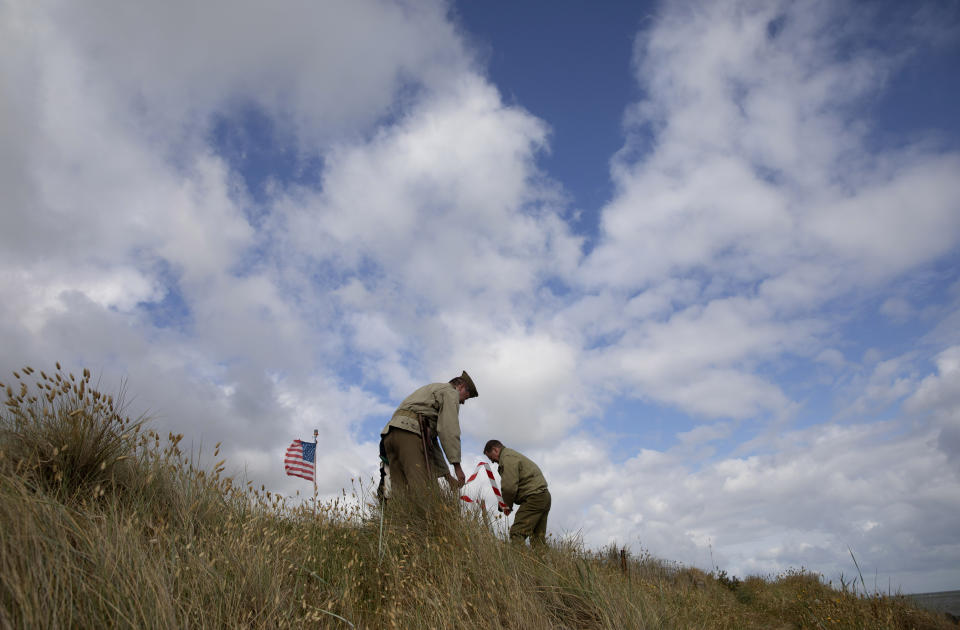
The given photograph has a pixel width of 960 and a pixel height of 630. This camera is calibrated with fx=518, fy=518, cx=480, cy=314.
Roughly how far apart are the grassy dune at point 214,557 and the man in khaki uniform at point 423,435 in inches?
18.6

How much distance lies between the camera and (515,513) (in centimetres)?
834

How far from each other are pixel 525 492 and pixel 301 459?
7.94m

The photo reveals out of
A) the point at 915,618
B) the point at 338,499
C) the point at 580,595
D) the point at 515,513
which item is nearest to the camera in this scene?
the point at 580,595

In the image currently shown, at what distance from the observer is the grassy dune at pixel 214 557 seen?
2.44m

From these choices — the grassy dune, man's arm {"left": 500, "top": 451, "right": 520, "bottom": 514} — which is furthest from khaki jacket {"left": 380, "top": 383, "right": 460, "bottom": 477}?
man's arm {"left": 500, "top": 451, "right": 520, "bottom": 514}

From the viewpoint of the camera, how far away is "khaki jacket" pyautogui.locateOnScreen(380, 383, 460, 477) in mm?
6097

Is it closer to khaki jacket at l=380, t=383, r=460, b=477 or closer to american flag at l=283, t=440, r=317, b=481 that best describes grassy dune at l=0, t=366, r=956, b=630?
khaki jacket at l=380, t=383, r=460, b=477

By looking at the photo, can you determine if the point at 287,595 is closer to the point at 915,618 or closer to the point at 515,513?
the point at 515,513

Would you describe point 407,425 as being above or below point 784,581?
above

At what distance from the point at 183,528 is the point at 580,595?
2987mm

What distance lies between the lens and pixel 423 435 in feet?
20.3

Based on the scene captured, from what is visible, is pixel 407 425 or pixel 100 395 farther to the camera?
pixel 407 425

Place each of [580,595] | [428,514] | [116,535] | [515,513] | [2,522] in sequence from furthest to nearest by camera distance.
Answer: [515,513] → [428,514] → [580,595] → [116,535] → [2,522]

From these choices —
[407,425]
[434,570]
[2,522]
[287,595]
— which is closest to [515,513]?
[407,425]
